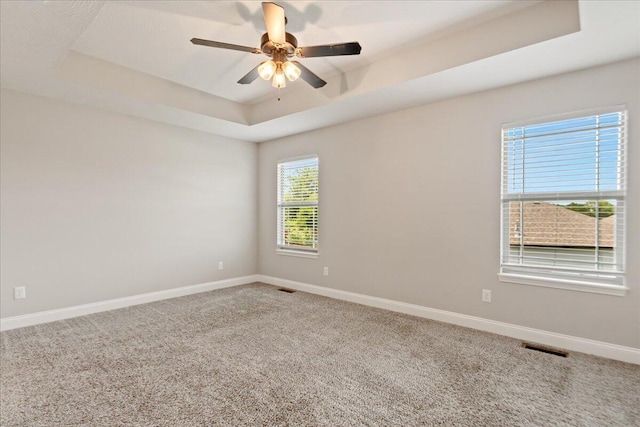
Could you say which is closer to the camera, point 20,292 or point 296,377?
point 296,377

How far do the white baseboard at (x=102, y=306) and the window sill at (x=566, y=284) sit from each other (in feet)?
13.1

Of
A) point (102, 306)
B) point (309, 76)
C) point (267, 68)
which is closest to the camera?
point (267, 68)

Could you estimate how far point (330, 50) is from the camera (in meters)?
2.28

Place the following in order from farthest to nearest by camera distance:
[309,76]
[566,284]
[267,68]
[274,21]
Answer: [566,284]
[309,76]
[267,68]
[274,21]

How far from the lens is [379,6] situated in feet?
8.02

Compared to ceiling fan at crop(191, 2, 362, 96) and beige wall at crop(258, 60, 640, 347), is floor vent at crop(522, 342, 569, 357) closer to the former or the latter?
beige wall at crop(258, 60, 640, 347)

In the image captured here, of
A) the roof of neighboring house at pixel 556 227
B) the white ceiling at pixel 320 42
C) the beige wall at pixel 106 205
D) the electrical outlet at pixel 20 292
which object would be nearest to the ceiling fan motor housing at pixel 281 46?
the white ceiling at pixel 320 42

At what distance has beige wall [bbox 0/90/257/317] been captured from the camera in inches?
134

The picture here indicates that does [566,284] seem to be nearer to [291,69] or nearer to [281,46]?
[291,69]

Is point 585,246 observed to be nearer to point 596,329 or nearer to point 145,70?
point 596,329

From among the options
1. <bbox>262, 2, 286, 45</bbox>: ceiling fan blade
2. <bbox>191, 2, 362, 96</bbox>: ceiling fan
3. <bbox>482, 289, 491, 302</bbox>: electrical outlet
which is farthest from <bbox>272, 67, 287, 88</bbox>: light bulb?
<bbox>482, 289, 491, 302</bbox>: electrical outlet

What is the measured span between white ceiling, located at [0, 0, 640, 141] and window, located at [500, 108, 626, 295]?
0.57 meters

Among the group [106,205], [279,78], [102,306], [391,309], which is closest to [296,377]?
[391,309]

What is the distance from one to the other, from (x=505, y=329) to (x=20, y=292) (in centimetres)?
498
